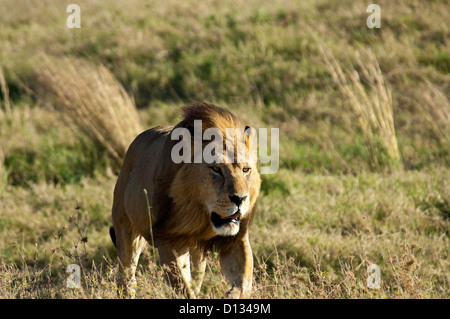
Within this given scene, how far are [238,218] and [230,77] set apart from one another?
8670mm

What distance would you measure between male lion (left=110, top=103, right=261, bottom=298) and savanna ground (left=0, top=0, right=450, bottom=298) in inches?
Answer: 7.2

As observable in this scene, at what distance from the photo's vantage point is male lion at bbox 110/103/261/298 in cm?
444

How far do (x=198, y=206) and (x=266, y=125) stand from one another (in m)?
6.76

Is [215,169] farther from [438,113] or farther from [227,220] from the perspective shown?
[438,113]

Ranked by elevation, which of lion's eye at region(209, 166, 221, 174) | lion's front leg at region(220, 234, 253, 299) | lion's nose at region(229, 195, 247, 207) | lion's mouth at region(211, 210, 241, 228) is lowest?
lion's front leg at region(220, 234, 253, 299)

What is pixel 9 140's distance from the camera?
431 inches

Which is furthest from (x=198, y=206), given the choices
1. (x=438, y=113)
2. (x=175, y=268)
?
(x=438, y=113)

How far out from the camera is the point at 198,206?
4727 millimetres

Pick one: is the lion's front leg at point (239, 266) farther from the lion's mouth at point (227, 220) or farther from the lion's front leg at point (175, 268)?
the lion's mouth at point (227, 220)

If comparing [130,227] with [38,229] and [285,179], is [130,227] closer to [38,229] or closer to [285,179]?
[38,229]

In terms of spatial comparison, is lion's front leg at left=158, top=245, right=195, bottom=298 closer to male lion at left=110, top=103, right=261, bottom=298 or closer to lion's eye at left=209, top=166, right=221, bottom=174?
male lion at left=110, top=103, right=261, bottom=298

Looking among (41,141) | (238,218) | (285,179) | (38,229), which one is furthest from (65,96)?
(238,218)

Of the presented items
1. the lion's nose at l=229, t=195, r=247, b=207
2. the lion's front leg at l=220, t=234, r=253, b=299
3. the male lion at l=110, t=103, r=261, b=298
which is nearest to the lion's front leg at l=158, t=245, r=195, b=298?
the male lion at l=110, t=103, r=261, b=298
